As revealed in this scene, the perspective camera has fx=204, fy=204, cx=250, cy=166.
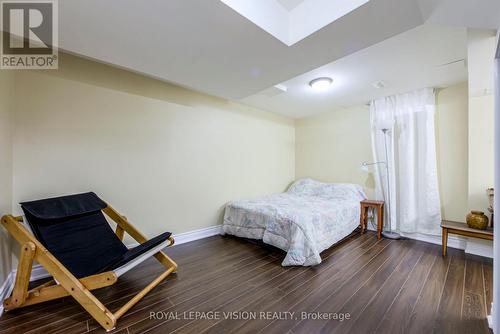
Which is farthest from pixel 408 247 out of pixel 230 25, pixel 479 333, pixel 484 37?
pixel 230 25

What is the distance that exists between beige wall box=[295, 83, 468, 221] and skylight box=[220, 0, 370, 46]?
2.67m

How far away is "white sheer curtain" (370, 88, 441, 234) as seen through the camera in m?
2.99

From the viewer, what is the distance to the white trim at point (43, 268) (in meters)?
1.66

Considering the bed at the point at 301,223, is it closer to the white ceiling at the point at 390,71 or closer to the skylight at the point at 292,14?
the white ceiling at the point at 390,71

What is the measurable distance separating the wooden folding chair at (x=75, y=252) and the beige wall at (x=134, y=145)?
45 cm

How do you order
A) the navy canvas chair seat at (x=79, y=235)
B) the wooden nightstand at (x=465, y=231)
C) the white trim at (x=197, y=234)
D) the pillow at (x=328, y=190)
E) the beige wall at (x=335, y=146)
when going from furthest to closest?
the beige wall at (x=335, y=146) → the pillow at (x=328, y=190) → the white trim at (x=197, y=234) → the wooden nightstand at (x=465, y=231) → the navy canvas chair seat at (x=79, y=235)

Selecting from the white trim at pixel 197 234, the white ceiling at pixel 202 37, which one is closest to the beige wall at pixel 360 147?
the white ceiling at pixel 202 37

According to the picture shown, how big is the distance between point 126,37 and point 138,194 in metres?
1.74

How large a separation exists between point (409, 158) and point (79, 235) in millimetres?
4275

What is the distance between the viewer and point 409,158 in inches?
125

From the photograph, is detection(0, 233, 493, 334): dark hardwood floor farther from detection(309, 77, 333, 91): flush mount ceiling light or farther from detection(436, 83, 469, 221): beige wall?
detection(309, 77, 333, 91): flush mount ceiling light

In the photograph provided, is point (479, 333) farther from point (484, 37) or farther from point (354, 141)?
point (354, 141)

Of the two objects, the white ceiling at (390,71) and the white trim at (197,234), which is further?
the white trim at (197,234)

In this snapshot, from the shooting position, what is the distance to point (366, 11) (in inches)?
55.1
